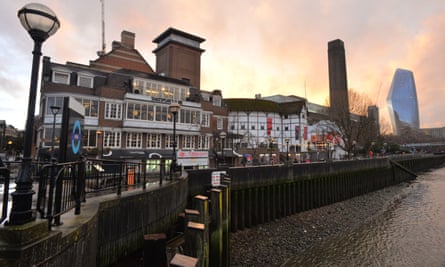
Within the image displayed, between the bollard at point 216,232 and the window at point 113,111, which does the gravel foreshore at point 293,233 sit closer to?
the bollard at point 216,232

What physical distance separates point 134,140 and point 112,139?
2.51 m

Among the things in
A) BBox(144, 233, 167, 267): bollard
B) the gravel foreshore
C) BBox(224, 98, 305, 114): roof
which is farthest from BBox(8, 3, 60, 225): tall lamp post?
BBox(224, 98, 305, 114): roof

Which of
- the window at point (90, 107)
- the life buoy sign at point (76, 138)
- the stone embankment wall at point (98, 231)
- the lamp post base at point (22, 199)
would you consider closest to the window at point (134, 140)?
the window at point (90, 107)

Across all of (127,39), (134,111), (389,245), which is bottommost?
(389,245)

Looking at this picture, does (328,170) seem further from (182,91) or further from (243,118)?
(243,118)

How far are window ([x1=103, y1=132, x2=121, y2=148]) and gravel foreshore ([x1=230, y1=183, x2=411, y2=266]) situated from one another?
20549 millimetres

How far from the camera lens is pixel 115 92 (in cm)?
2839

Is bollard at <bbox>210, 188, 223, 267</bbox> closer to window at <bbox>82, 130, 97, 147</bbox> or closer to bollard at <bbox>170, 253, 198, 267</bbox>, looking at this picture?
bollard at <bbox>170, 253, 198, 267</bbox>

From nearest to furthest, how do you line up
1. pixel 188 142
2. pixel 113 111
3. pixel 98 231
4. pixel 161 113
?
pixel 98 231 < pixel 113 111 < pixel 161 113 < pixel 188 142

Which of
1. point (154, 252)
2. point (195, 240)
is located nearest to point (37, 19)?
point (154, 252)

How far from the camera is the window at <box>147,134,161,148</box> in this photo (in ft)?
98.0

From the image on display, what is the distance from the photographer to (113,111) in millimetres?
28234

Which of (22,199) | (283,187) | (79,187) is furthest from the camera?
(283,187)

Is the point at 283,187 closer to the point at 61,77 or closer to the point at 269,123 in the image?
the point at 61,77
